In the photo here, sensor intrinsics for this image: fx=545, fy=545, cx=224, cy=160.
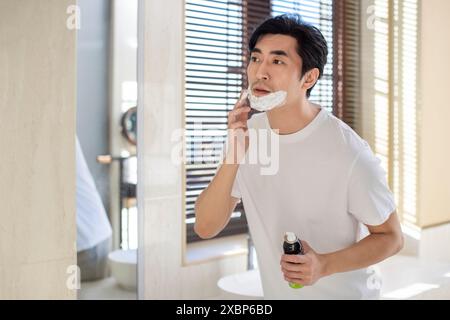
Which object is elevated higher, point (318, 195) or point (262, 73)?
point (262, 73)

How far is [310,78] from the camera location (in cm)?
94

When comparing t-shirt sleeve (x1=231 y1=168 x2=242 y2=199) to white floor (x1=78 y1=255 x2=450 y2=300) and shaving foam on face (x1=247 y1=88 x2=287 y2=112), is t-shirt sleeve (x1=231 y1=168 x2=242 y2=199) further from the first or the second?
white floor (x1=78 y1=255 x2=450 y2=300)

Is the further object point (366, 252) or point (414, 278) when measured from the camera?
point (414, 278)

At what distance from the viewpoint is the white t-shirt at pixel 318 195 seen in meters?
0.91

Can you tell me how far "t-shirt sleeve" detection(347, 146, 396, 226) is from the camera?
0.89 meters

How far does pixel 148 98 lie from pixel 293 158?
1.67ft

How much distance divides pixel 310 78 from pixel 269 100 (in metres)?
0.08

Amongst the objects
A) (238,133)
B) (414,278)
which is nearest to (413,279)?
(414,278)

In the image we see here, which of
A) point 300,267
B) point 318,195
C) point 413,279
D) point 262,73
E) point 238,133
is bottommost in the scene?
point 413,279

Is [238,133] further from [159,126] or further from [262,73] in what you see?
[159,126]

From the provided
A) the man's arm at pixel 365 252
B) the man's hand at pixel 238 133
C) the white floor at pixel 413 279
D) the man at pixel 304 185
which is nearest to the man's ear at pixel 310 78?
the man at pixel 304 185

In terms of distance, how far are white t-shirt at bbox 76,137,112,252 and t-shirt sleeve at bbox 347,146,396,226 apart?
620mm

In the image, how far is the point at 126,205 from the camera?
1327 millimetres

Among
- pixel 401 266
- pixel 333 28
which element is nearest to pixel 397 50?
pixel 333 28
